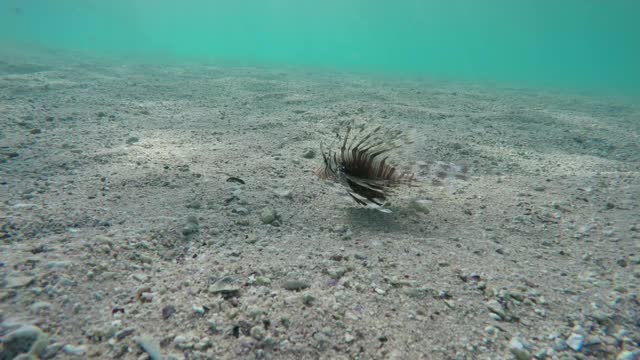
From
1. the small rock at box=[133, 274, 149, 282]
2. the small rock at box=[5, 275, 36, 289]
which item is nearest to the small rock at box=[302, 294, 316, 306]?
the small rock at box=[133, 274, 149, 282]

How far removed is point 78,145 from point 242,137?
7.33 feet

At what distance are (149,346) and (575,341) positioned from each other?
89.6 inches

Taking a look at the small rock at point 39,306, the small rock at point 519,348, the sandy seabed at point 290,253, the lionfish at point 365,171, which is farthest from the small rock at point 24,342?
the small rock at point 519,348

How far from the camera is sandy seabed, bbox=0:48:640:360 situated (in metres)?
1.77

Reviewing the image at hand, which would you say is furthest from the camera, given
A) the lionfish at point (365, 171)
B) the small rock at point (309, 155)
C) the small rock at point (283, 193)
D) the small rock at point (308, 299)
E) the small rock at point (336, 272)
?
the small rock at point (309, 155)

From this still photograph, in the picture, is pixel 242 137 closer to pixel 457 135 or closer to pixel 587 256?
pixel 457 135

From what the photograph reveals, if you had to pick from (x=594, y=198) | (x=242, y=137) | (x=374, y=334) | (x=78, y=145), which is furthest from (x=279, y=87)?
(x=374, y=334)

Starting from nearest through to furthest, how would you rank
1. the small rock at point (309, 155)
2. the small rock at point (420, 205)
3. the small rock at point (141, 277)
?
the small rock at point (141, 277) → the small rock at point (420, 205) → the small rock at point (309, 155)

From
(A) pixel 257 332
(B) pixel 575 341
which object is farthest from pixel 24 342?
(B) pixel 575 341

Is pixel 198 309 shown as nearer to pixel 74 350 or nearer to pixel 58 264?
pixel 74 350

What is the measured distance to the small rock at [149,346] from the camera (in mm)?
1597

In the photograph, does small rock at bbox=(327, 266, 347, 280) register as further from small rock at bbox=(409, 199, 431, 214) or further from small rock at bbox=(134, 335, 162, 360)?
small rock at bbox=(409, 199, 431, 214)

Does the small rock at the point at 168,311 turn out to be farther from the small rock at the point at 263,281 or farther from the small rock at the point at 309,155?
the small rock at the point at 309,155

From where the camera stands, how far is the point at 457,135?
6.22 meters
